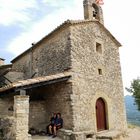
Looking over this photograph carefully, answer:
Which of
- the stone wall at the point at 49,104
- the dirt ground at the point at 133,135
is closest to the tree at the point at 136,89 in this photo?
the dirt ground at the point at 133,135

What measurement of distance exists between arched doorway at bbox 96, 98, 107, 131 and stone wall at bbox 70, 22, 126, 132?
0.24 metres

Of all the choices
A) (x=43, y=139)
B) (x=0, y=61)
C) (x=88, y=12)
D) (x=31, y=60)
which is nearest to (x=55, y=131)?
(x=43, y=139)

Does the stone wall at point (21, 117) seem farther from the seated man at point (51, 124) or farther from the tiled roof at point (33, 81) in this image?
the seated man at point (51, 124)

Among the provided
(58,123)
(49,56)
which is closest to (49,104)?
(58,123)

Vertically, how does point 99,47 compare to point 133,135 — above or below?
above

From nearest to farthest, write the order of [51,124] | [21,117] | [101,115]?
1. [21,117]
2. [51,124]
3. [101,115]

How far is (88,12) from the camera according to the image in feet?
47.0

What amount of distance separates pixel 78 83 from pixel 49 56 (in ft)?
9.78

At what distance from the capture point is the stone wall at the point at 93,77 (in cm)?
1187

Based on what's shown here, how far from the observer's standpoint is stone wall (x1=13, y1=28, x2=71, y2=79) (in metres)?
12.5

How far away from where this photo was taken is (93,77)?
13047 millimetres

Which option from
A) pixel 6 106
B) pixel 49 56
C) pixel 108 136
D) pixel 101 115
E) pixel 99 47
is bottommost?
pixel 108 136

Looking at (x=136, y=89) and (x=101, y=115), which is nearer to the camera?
(x=101, y=115)

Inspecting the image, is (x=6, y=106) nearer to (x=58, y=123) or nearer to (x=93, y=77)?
(x=58, y=123)
